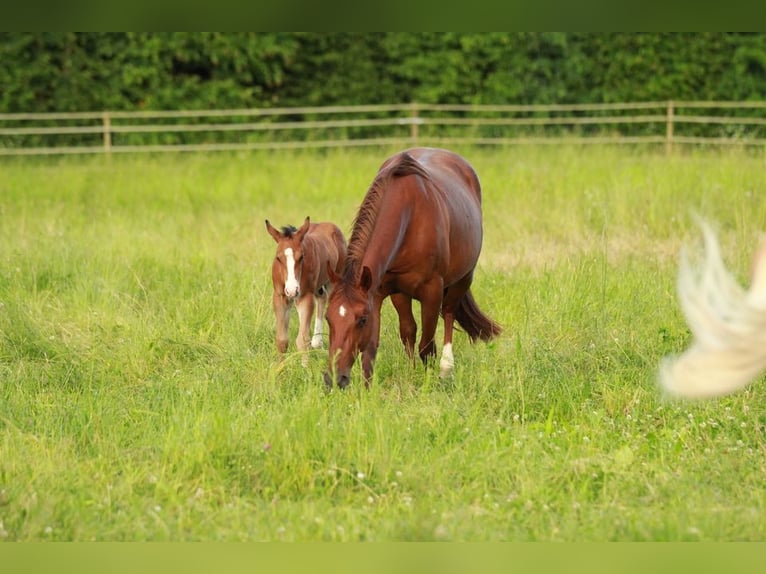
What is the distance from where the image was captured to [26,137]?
19.7 m

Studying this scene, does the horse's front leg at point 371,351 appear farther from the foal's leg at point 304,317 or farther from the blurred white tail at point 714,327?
the blurred white tail at point 714,327

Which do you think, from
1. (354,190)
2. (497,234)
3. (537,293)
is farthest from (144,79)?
(537,293)

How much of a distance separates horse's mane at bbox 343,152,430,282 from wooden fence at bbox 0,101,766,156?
36.0 feet

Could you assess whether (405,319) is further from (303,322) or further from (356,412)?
(356,412)

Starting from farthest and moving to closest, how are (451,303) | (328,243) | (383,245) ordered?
(328,243), (451,303), (383,245)

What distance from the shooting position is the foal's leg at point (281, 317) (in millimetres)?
7488

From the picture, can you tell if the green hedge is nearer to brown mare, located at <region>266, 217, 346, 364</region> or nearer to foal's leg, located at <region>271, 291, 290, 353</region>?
brown mare, located at <region>266, 217, 346, 364</region>

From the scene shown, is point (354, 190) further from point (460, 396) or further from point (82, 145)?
point (460, 396)

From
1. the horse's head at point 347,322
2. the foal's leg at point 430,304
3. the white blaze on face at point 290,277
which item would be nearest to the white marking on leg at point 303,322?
the white blaze on face at point 290,277

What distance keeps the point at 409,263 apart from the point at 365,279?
0.73m

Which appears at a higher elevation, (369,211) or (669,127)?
(369,211)

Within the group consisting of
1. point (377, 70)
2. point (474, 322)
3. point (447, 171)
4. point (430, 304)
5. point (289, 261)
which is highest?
point (377, 70)

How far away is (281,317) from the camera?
24.6ft

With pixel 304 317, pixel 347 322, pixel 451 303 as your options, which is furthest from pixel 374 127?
pixel 347 322
